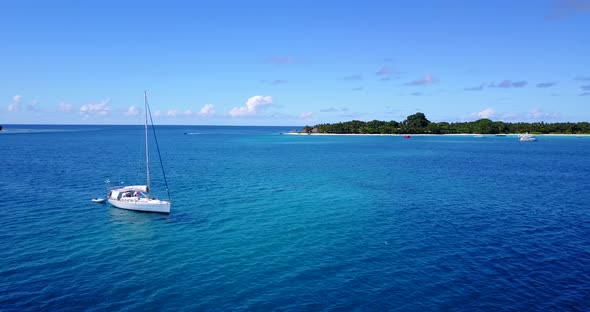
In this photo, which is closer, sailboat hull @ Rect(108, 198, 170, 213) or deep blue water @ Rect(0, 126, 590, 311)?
deep blue water @ Rect(0, 126, 590, 311)

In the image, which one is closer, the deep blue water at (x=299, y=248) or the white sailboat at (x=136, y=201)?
the deep blue water at (x=299, y=248)

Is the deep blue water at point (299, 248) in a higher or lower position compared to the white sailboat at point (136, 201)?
lower

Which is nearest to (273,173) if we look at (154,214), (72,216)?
(154,214)

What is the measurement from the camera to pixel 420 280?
29594mm

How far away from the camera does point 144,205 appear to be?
163 ft

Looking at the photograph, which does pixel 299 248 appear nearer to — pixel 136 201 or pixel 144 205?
pixel 144 205

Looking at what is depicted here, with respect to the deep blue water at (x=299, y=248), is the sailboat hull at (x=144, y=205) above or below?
above

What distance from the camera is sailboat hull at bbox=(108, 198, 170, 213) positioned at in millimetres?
48812

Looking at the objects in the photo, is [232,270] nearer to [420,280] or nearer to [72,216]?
[420,280]

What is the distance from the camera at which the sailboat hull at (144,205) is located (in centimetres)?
4881

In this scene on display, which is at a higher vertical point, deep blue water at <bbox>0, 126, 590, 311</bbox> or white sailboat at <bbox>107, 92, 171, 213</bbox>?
white sailboat at <bbox>107, 92, 171, 213</bbox>

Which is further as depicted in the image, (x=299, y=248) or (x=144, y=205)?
(x=144, y=205)

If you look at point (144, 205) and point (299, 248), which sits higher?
point (144, 205)

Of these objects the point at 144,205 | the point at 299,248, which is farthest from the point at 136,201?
the point at 299,248
